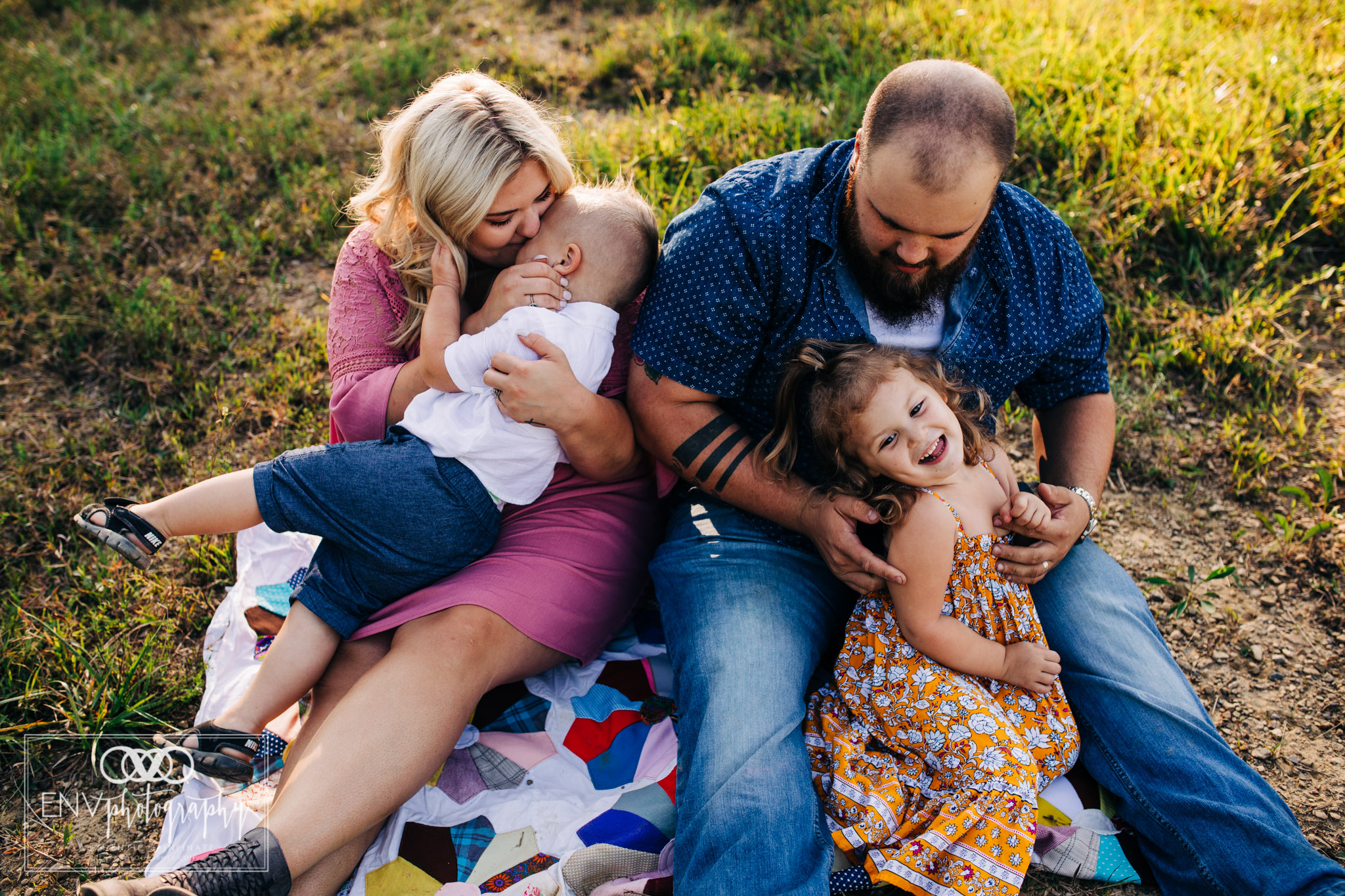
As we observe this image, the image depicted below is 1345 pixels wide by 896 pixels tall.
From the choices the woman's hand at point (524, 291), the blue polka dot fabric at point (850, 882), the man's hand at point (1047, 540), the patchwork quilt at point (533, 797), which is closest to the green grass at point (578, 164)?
the patchwork quilt at point (533, 797)

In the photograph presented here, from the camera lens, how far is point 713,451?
2.55 m

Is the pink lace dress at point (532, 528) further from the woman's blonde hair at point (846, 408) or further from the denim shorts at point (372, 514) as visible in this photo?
the woman's blonde hair at point (846, 408)

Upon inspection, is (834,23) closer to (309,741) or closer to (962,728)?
(962,728)

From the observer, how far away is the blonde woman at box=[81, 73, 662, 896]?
7.03 ft

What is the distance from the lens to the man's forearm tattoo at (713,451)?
100 inches

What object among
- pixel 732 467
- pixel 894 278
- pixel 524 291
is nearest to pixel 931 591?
pixel 732 467

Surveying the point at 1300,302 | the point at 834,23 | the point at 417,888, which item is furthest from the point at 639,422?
the point at 834,23

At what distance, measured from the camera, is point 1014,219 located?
2637 mm

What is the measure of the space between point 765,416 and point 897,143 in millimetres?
881

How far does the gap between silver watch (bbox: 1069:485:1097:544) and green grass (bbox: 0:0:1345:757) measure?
101cm

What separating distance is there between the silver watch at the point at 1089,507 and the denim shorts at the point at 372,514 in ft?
5.83

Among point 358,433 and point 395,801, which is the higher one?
point 358,433

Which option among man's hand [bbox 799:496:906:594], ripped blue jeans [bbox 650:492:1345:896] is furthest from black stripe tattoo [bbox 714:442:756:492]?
man's hand [bbox 799:496:906:594]

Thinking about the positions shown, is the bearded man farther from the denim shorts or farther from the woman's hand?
the denim shorts
